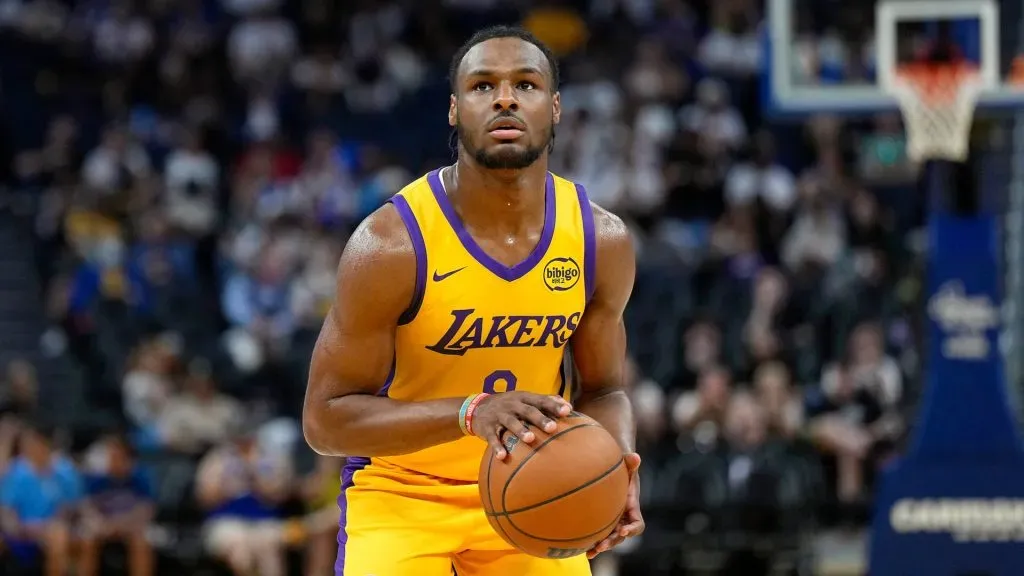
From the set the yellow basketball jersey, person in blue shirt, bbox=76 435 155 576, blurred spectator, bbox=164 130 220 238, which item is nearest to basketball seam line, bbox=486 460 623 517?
the yellow basketball jersey

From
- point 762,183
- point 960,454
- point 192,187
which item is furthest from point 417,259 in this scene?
point 192,187

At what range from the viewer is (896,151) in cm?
1287

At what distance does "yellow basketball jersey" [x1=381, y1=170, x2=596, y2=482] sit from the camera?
404 centimetres

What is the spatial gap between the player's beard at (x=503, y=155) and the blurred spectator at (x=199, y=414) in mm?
7090

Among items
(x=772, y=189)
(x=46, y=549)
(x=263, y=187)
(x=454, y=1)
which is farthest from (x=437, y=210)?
(x=454, y=1)

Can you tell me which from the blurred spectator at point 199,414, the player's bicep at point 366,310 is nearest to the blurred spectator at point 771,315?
the blurred spectator at point 199,414

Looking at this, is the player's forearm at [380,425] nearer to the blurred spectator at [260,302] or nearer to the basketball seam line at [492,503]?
the basketball seam line at [492,503]

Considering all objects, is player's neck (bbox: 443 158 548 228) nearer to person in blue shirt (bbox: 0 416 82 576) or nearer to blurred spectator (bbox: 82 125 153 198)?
person in blue shirt (bbox: 0 416 82 576)

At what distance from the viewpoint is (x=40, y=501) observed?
10109mm

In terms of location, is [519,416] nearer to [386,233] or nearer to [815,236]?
[386,233]

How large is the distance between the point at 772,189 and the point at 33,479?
6278 millimetres

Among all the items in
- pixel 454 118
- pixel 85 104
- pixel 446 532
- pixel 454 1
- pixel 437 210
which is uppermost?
pixel 454 1

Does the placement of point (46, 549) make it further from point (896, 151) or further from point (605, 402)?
point (896, 151)

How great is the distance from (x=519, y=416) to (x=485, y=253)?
1.98 feet
